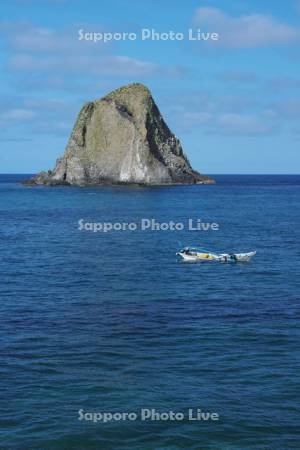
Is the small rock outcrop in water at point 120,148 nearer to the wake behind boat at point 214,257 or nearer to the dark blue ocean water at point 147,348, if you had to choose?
the dark blue ocean water at point 147,348

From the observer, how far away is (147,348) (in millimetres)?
28422

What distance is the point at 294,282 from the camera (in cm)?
4456

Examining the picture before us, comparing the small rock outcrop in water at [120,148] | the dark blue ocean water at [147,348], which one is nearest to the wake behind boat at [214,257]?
the dark blue ocean water at [147,348]

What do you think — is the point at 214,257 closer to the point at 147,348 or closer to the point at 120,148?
the point at 147,348

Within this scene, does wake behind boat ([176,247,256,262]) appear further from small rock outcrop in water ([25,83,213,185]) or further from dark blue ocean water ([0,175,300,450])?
small rock outcrop in water ([25,83,213,185])

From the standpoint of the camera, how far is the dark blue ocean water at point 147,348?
20.7m

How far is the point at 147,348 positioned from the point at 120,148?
6299 inches

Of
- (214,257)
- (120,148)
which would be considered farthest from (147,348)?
(120,148)

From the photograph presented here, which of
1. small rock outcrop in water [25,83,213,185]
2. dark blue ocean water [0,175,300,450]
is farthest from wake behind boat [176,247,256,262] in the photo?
small rock outcrop in water [25,83,213,185]

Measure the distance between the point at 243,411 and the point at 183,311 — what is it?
13798mm

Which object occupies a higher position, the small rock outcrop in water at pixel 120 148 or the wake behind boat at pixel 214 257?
the small rock outcrop in water at pixel 120 148

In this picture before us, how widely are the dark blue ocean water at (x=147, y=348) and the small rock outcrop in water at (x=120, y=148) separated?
12189 centimetres

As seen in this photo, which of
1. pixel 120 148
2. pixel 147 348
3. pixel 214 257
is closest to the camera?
pixel 147 348

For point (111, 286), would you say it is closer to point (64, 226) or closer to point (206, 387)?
point (206, 387)
